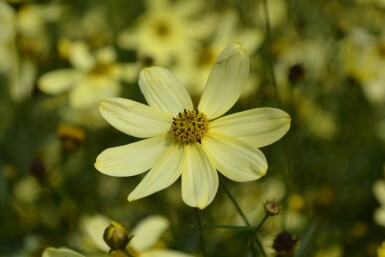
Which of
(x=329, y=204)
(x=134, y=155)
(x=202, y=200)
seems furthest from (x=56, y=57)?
(x=202, y=200)

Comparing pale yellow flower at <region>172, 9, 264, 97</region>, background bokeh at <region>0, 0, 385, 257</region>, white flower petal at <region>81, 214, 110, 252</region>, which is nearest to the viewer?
white flower petal at <region>81, 214, 110, 252</region>

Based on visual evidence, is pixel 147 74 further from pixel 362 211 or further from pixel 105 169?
pixel 362 211

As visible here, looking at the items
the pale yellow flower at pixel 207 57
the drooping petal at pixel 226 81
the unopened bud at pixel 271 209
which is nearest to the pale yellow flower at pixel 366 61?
the pale yellow flower at pixel 207 57

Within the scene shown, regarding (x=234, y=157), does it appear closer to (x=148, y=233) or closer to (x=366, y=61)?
(x=148, y=233)

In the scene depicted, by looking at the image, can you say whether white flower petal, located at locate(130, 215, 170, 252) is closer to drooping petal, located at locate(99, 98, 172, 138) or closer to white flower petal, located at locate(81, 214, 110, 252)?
white flower petal, located at locate(81, 214, 110, 252)

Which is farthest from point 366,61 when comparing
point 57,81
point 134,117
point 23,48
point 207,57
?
point 23,48

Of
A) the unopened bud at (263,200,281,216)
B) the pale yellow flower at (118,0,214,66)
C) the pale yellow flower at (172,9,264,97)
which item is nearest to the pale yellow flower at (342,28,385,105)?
the pale yellow flower at (172,9,264,97)
